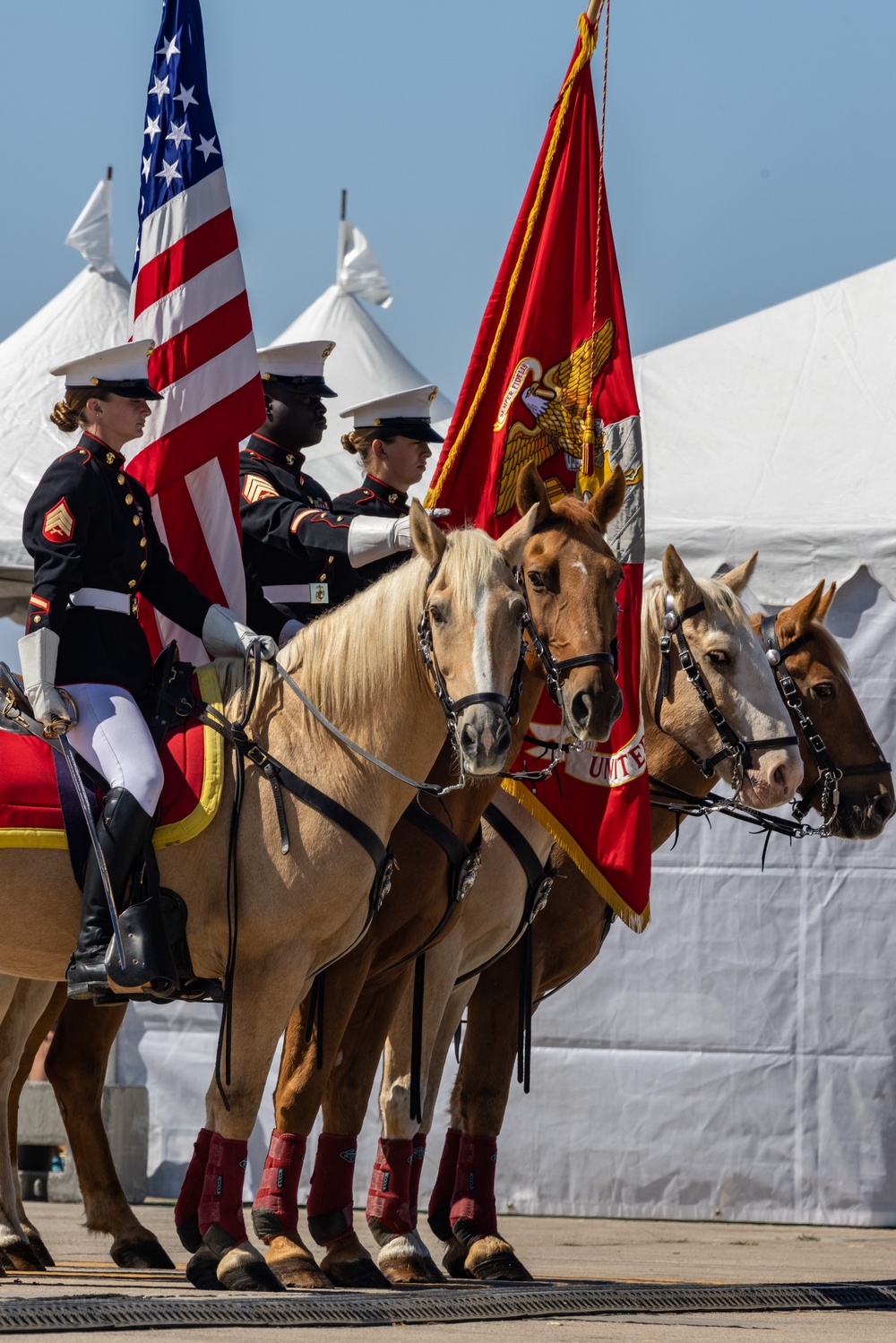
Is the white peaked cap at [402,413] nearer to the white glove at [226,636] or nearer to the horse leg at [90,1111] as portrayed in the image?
the white glove at [226,636]

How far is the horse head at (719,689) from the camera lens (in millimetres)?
7727

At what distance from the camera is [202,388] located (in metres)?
7.54

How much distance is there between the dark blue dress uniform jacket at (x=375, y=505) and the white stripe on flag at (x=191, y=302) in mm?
691

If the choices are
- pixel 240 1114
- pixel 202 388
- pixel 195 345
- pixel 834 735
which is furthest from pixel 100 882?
pixel 834 735

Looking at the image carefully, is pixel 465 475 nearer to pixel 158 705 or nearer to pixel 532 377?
pixel 532 377

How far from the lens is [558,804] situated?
7.62m

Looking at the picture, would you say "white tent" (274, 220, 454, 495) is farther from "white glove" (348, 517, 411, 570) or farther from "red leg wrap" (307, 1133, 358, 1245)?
"red leg wrap" (307, 1133, 358, 1245)

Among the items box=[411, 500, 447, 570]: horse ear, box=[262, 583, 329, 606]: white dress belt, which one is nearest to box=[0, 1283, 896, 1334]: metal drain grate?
box=[411, 500, 447, 570]: horse ear

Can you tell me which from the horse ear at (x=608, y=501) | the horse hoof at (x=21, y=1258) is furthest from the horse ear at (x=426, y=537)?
the horse hoof at (x=21, y=1258)

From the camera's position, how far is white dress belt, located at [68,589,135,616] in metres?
6.27

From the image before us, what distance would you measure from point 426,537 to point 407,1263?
8.83 feet

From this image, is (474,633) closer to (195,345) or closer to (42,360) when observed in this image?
(195,345)

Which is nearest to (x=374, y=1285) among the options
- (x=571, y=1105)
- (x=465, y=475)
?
(x=465, y=475)

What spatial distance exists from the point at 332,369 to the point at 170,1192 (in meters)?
5.52
